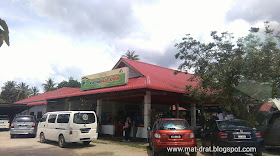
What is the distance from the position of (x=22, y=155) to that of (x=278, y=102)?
55.5ft

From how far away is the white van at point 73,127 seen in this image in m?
10.3

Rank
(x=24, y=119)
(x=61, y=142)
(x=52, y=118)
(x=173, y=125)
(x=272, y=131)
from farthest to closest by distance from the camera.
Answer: (x=24, y=119) → (x=52, y=118) → (x=61, y=142) → (x=272, y=131) → (x=173, y=125)

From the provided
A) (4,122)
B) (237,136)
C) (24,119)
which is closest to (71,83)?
(4,122)

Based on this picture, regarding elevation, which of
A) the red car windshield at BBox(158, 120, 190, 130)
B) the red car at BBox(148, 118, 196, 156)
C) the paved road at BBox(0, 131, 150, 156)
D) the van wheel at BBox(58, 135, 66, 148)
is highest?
the red car windshield at BBox(158, 120, 190, 130)

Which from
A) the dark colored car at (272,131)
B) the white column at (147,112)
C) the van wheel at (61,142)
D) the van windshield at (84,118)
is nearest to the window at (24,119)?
the van wheel at (61,142)

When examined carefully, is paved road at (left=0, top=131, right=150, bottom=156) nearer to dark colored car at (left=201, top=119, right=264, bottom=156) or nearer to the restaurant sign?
dark colored car at (left=201, top=119, right=264, bottom=156)

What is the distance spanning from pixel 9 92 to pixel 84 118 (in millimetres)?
51611

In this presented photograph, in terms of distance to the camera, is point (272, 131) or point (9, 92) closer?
point (272, 131)

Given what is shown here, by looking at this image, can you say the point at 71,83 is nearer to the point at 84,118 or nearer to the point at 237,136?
the point at 84,118

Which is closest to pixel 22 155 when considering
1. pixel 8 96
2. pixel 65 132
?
pixel 65 132

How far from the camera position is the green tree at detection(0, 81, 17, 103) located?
2039 inches

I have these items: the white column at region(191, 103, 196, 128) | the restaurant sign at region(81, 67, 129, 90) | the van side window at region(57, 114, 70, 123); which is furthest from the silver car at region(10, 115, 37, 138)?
the white column at region(191, 103, 196, 128)

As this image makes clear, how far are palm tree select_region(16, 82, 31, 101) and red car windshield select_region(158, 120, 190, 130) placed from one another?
5398 cm

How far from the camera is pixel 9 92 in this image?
52750mm
